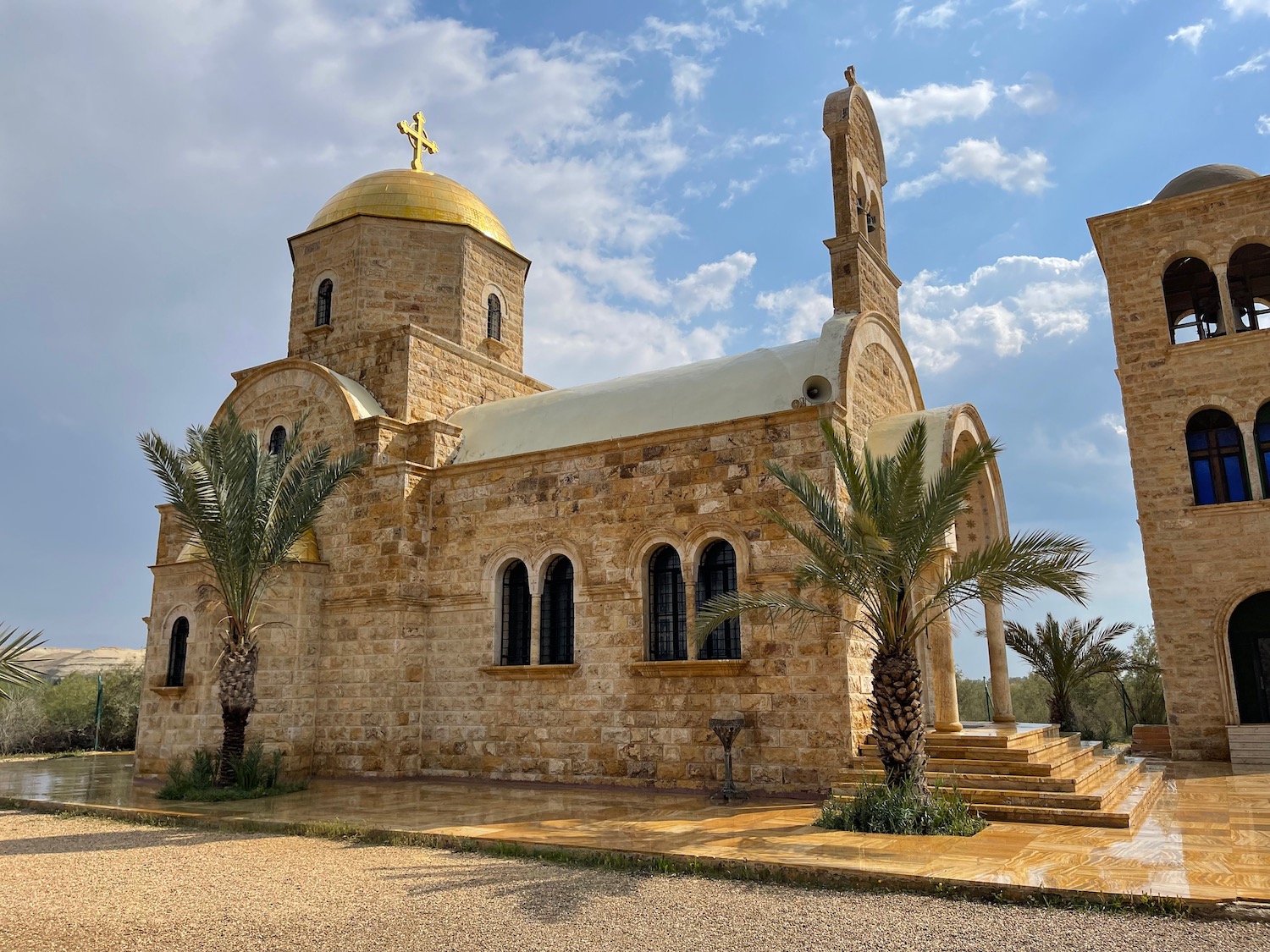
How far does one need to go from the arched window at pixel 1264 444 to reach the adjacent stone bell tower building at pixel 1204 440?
3 cm

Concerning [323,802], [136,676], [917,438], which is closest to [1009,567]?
[917,438]

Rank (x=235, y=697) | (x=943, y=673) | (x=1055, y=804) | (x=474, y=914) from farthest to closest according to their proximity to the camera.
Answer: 1. (x=235, y=697)
2. (x=943, y=673)
3. (x=1055, y=804)
4. (x=474, y=914)

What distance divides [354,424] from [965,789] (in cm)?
1002

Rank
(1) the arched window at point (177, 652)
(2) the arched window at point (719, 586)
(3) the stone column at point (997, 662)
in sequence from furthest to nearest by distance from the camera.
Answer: (1) the arched window at point (177, 652), (3) the stone column at point (997, 662), (2) the arched window at point (719, 586)

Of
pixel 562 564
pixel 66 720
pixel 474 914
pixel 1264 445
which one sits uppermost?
pixel 1264 445

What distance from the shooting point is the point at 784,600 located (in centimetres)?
927

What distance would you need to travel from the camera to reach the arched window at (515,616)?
43.0 feet

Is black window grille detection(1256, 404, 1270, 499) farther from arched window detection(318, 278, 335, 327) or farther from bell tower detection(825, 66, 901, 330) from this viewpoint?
arched window detection(318, 278, 335, 327)

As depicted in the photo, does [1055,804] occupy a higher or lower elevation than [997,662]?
lower

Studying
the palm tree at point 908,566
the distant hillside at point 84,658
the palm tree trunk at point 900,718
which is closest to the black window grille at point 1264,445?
the palm tree at point 908,566

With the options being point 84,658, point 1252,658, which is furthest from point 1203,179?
point 84,658

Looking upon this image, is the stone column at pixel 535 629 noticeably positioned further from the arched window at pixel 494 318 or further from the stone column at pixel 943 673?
the arched window at pixel 494 318

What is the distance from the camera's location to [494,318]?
17.5m

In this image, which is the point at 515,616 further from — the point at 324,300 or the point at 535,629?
the point at 324,300
